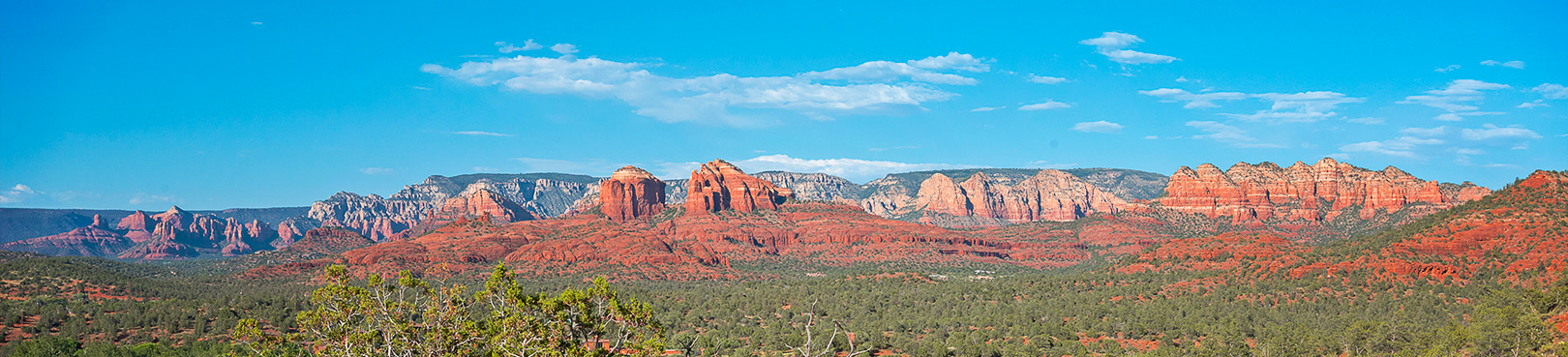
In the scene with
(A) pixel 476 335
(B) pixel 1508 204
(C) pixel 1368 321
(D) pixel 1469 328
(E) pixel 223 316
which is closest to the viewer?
(A) pixel 476 335

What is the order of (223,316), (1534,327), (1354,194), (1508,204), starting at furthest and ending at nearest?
(1354,194)
(1508,204)
(223,316)
(1534,327)

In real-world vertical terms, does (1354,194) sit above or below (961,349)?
above

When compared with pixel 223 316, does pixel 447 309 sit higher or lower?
higher

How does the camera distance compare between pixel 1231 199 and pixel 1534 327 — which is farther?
pixel 1231 199

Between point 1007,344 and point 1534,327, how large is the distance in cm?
2910

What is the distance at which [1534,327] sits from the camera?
50.3 m

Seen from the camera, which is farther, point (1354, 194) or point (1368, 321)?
point (1354, 194)

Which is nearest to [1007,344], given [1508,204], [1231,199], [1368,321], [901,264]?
[1368,321]

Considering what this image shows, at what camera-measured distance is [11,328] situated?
6594 centimetres

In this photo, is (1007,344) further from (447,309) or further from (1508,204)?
(1508,204)

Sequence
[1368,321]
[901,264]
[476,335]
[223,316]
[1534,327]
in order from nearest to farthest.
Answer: [476,335] → [1534,327] → [1368,321] → [223,316] → [901,264]

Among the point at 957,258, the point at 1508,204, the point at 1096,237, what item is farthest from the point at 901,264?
the point at 1508,204

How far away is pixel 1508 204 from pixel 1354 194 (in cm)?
11621

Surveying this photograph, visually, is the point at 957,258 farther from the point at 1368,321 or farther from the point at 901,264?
the point at 1368,321
